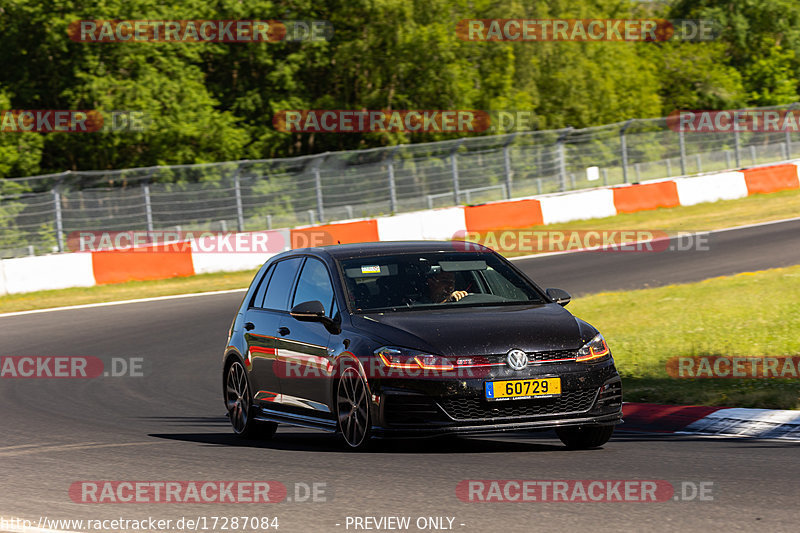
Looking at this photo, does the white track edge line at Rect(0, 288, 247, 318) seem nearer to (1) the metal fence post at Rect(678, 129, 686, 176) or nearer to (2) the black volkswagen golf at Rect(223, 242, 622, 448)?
(2) the black volkswagen golf at Rect(223, 242, 622, 448)

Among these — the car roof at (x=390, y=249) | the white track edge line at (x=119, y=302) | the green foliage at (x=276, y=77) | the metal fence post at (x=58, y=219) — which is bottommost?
the white track edge line at (x=119, y=302)

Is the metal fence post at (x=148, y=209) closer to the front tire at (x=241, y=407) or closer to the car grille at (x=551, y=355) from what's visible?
the front tire at (x=241, y=407)

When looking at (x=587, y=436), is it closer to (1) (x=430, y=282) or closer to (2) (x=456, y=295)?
(2) (x=456, y=295)

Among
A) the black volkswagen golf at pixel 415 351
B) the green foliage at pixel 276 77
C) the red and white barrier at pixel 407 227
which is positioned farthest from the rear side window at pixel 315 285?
the green foliage at pixel 276 77

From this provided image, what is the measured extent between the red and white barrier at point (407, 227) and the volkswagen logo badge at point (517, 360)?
17.9 m

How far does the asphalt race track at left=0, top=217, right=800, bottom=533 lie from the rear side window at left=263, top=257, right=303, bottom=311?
1122 mm

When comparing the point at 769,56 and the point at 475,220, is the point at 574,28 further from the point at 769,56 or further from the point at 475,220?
the point at 475,220

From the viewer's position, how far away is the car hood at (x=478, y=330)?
25.7 ft

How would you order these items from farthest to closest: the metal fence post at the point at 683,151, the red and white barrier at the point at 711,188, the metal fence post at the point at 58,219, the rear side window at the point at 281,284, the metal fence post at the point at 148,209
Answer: the metal fence post at the point at 683,151, the red and white barrier at the point at 711,188, the metal fence post at the point at 148,209, the metal fence post at the point at 58,219, the rear side window at the point at 281,284

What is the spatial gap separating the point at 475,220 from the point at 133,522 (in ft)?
75.2

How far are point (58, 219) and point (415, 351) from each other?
Answer: 1898 cm

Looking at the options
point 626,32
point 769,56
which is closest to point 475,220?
point 626,32

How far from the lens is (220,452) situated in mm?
8859

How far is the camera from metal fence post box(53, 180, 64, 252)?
25250 millimetres
